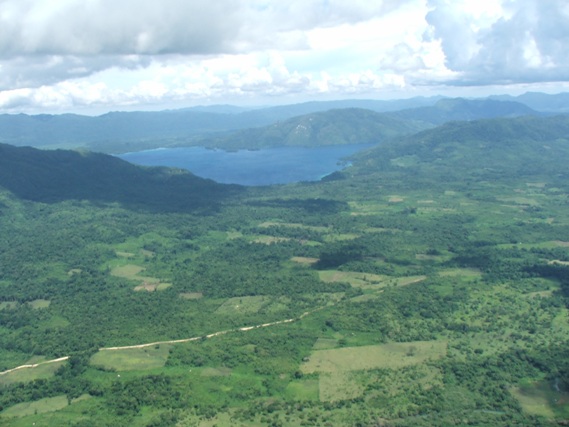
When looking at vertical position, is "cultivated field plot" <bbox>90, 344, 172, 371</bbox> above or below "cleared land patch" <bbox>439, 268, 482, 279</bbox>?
above

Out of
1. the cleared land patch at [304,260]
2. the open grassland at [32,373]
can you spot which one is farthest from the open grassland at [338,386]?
the cleared land patch at [304,260]

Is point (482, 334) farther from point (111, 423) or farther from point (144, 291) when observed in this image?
point (144, 291)

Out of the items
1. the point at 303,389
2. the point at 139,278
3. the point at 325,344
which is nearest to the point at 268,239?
the point at 139,278

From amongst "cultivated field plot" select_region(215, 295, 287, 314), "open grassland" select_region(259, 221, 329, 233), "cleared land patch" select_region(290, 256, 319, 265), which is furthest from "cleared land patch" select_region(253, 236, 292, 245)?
"cultivated field plot" select_region(215, 295, 287, 314)

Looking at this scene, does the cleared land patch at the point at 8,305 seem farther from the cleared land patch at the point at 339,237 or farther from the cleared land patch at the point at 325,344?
the cleared land patch at the point at 339,237

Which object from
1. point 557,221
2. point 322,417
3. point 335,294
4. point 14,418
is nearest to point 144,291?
point 335,294

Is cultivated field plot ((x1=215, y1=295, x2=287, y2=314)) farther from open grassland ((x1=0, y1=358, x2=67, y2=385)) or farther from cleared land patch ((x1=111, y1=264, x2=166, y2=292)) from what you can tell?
open grassland ((x1=0, y1=358, x2=67, y2=385))
